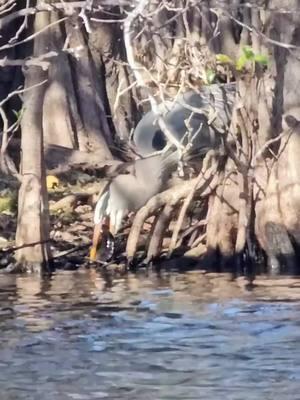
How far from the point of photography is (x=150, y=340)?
35.9 ft

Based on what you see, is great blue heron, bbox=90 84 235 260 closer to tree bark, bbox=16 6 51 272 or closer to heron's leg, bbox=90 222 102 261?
heron's leg, bbox=90 222 102 261

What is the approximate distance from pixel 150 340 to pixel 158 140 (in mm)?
7300

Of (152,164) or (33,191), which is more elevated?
(152,164)

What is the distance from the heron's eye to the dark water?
3.12 meters

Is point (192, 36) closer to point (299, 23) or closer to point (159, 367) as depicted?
point (299, 23)

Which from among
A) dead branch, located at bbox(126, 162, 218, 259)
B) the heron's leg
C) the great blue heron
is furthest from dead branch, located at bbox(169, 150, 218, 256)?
the heron's leg

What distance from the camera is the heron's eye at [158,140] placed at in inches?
706

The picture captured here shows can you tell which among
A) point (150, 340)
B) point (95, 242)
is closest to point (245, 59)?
point (150, 340)

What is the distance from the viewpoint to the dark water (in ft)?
30.1

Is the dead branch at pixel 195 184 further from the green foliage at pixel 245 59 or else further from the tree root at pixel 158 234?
the green foliage at pixel 245 59

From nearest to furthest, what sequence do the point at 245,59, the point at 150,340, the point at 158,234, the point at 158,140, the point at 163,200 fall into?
the point at 150,340, the point at 245,59, the point at 158,234, the point at 163,200, the point at 158,140

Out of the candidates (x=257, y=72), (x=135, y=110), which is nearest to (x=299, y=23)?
(x=257, y=72)

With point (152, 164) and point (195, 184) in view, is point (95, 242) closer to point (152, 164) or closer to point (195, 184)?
point (152, 164)

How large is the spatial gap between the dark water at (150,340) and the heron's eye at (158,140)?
3.12 meters
